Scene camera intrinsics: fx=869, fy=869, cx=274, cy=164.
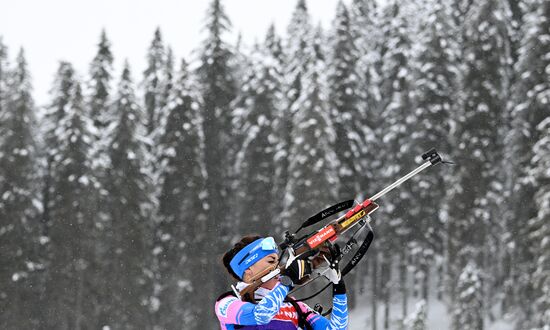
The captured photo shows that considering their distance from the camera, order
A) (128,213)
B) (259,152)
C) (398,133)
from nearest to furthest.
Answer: (128,213) → (398,133) → (259,152)

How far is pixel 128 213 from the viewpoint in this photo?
137ft

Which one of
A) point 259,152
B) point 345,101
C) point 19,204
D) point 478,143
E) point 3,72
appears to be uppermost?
point 3,72

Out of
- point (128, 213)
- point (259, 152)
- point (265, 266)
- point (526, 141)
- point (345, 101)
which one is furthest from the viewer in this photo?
point (345, 101)

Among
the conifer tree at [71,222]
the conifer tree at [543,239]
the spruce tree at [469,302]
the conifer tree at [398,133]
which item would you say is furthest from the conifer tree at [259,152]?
the conifer tree at [543,239]

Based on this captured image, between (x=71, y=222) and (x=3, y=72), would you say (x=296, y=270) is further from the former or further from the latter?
(x=3, y=72)

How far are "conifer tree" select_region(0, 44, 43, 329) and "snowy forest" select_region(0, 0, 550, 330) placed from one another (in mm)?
92

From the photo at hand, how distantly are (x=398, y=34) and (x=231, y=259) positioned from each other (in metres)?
43.3

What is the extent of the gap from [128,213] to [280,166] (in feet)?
26.2

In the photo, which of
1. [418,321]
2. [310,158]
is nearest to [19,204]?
[310,158]

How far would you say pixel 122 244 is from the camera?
4112 centimetres

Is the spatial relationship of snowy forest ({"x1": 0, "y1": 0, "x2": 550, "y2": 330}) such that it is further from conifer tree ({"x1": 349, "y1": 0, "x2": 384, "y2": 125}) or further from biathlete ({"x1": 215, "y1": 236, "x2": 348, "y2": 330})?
biathlete ({"x1": 215, "y1": 236, "x2": 348, "y2": 330})

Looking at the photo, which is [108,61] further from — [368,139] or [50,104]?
[368,139]

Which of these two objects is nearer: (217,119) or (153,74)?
(217,119)

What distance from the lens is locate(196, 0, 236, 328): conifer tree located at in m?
44.8
